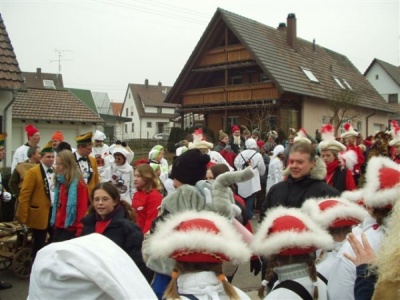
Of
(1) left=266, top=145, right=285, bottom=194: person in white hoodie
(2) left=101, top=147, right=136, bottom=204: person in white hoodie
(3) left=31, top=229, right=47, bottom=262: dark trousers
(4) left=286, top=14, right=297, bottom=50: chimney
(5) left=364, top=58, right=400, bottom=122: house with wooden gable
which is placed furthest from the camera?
(5) left=364, top=58, right=400, bottom=122: house with wooden gable

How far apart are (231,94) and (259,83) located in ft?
7.28

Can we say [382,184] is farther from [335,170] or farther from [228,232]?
[335,170]

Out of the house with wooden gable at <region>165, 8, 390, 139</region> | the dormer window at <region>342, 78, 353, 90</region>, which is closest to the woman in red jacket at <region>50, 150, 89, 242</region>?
the house with wooden gable at <region>165, 8, 390, 139</region>

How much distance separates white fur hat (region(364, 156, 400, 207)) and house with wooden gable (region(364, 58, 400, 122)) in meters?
50.0

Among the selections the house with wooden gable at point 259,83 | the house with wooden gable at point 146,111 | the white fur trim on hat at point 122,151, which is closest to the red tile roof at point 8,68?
the white fur trim on hat at point 122,151

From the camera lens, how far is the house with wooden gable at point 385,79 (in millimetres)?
49969

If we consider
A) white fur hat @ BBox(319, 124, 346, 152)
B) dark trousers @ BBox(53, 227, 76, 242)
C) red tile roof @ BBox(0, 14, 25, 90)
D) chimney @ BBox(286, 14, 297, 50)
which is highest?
chimney @ BBox(286, 14, 297, 50)

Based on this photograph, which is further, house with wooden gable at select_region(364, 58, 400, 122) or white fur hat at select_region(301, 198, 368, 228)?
house with wooden gable at select_region(364, 58, 400, 122)

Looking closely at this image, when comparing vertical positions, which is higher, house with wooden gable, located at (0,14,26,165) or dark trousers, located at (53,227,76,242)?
house with wooden gable, located at (0,14,26,165)

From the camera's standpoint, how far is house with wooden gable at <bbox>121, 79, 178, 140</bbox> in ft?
242

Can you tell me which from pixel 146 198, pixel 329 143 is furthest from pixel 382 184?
pixel 329 143

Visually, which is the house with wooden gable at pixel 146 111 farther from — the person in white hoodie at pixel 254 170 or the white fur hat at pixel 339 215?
the white fur hat at pixel 339 215

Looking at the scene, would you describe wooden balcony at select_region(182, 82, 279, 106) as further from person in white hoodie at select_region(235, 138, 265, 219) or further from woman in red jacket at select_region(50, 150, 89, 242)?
woman in red jacket at select_region(50, 150, 89, 242)

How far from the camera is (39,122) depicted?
24.1 meters
